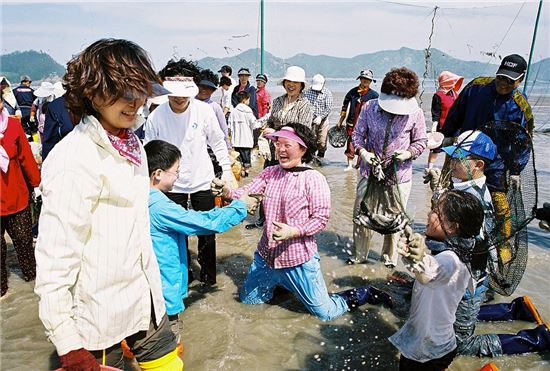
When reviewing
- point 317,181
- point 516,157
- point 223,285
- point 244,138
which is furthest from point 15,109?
point 516,157

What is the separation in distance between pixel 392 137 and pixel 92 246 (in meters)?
3.24

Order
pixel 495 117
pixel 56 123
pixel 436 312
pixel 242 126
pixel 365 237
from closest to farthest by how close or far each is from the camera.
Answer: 1. pixel 436 312
2. pixel 495 117
3. pixel 56 123
4. pixel 365 237
5. pixel 242 126

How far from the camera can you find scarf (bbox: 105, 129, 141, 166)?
1.70 meters

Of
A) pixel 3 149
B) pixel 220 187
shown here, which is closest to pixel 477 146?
pixel 220 187

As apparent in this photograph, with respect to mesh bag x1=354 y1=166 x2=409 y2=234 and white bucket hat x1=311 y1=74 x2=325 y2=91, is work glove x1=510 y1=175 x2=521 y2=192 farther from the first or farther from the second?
white bucket hat x1=311 y1=74 x2=325 y2=91

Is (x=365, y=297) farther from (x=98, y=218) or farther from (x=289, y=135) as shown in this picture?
(x=98, y=218)

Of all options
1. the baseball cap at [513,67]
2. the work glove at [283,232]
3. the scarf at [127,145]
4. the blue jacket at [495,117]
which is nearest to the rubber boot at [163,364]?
the scarf at [127,145]

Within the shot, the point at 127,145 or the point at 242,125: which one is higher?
Answer: the point at 127,145

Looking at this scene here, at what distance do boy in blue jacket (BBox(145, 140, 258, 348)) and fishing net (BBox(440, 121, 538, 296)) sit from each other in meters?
1.73

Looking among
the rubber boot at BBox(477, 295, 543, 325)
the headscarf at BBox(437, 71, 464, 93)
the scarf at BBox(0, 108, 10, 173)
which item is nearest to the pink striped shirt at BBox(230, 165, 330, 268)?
the rubber boot at BBox(477, 295, 543, 325)

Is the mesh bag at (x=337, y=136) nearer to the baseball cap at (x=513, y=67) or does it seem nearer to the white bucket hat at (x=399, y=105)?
the white bucket hat at (x=399, y=105)

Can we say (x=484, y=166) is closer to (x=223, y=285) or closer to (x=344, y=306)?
(x=344, y=306)

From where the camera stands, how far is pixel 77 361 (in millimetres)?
1548

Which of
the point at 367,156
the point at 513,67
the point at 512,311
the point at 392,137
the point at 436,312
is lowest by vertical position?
the point at 512,311
